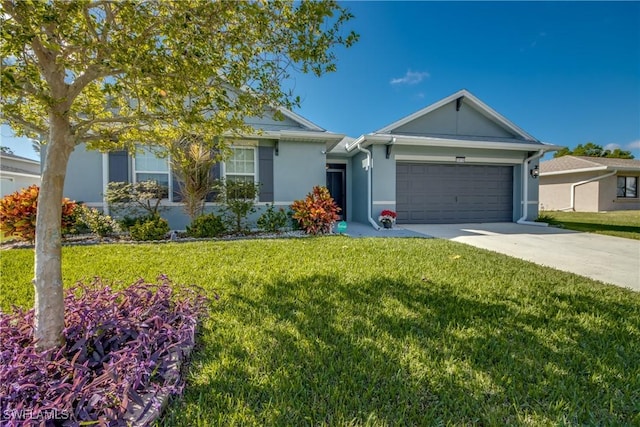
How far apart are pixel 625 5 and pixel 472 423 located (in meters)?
12.8

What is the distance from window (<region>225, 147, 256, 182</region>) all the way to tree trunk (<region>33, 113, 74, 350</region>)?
691 centimetres

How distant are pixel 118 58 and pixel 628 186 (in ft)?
93.7

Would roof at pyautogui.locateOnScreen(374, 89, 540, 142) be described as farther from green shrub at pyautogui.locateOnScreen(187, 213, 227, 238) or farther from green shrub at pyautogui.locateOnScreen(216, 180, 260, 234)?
green shrub at pyautogui.locateOnScreen(187, 213, 227, 238)

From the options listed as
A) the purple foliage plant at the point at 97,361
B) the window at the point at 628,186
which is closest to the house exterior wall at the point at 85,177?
the purple foliage plant at the point at 97,361

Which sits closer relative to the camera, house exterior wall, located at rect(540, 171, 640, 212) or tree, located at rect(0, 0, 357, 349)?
tree, located at rect(0, 0, 357, 349)

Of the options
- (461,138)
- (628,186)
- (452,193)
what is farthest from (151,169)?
(628,186)

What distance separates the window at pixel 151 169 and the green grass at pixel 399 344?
414 cm

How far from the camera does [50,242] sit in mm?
1967

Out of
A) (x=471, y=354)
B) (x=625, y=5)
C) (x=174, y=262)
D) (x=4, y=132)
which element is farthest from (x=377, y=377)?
(x=625, y=5)

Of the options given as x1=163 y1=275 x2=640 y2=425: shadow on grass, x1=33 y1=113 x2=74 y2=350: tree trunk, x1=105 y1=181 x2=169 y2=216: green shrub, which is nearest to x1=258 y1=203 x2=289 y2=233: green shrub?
x1=105 y1=181 x2=169 y2=216: green shrub

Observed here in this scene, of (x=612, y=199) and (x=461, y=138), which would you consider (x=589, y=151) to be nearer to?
(x=612, y=199)

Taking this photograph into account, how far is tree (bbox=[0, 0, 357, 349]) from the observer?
178 cm

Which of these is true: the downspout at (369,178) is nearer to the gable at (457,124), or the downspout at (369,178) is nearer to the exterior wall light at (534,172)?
the gable at (457,124)

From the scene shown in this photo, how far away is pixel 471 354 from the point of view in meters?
2.24
